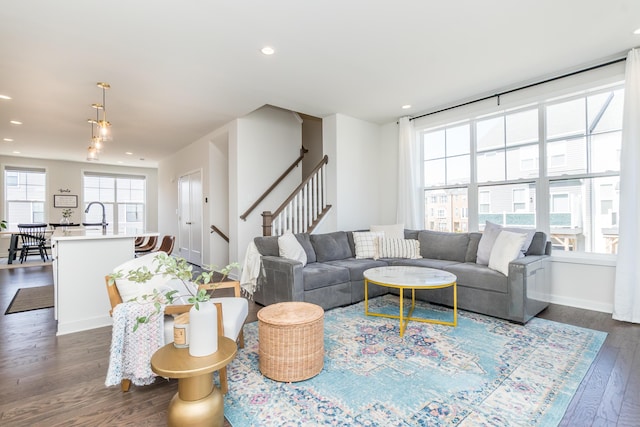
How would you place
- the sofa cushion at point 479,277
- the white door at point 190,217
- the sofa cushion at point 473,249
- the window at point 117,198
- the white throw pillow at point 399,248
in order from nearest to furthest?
the sofa cushion at point 479,277, the sofa cushion at point 473,249, the white throw pillow at point 399,248, the white door at point 190,217, the window at point 117,198

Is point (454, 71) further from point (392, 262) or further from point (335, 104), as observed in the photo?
point (392, 262)

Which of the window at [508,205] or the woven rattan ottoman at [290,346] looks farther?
the window at [508,205]

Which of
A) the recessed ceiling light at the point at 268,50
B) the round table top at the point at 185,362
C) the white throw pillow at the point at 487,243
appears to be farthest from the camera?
the white throw pillow at the point at 487,243

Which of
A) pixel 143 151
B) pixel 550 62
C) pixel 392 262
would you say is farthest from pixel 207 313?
pixel 143 151

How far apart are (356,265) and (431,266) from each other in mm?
902

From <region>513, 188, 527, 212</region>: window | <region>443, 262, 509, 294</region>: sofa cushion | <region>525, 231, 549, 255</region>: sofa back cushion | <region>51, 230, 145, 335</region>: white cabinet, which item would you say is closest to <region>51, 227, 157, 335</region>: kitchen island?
<region>51, 230, 145, 335</region>: white cabinet

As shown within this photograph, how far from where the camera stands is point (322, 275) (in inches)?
139

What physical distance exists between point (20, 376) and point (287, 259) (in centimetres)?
231

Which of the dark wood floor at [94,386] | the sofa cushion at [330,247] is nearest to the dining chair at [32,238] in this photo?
the dark wood floor at [94,386]

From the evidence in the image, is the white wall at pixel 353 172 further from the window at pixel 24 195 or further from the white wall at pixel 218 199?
the window at pixel 24 195

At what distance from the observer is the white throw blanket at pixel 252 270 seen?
383 centimetres

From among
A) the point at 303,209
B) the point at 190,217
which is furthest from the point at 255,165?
the point at 190,217

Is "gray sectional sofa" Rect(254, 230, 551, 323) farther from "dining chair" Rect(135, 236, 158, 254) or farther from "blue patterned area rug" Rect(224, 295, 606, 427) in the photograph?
"dining chair" Rect(135, 236, 158, 254)

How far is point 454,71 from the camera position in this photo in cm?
349
